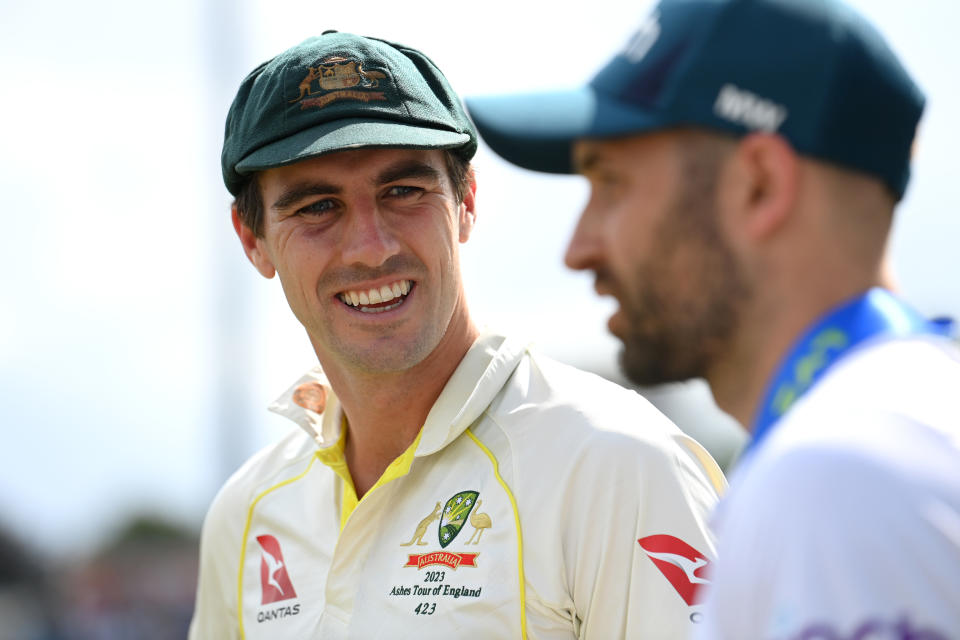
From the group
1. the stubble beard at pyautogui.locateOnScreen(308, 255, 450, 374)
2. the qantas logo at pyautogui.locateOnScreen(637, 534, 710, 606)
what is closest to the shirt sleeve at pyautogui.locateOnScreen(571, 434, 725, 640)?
the qantas logo at pyautogui.locateOnScreen(637, 534, 710, 606)

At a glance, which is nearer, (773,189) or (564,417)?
(773,189)

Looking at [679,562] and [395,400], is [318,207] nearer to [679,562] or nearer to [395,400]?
[395,400]

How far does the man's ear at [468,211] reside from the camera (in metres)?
3.44

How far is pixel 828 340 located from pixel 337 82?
6.16 ft

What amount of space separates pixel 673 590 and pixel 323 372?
1.38m

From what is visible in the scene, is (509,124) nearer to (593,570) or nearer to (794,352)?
(794,352)

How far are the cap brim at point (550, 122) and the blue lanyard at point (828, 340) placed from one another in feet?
1.21

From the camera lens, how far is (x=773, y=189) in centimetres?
164

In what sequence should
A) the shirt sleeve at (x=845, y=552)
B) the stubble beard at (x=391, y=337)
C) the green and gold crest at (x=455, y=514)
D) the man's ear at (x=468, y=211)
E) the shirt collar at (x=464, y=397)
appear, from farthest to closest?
the man's ear at (x=468, y=211) → the stubble beard at (x=391, y=337) → the shirt collar at (x=464, y=397) → the green and gold crest at (x=455, y=514) → the shirt sleeve at (x=845, y=552)

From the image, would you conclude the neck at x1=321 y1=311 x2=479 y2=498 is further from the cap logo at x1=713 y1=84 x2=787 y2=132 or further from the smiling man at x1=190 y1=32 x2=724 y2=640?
the cap logo at x1=713 y1=84 x2=787 y2=132

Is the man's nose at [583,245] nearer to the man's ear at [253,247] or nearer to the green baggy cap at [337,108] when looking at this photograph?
the green baggy cap at [337,108]

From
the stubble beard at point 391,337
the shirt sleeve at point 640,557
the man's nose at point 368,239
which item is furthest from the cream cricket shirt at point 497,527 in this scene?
the man's nose at point 368,239

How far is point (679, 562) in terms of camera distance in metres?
2.59

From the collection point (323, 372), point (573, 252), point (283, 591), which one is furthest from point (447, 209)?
point (573, 252)
